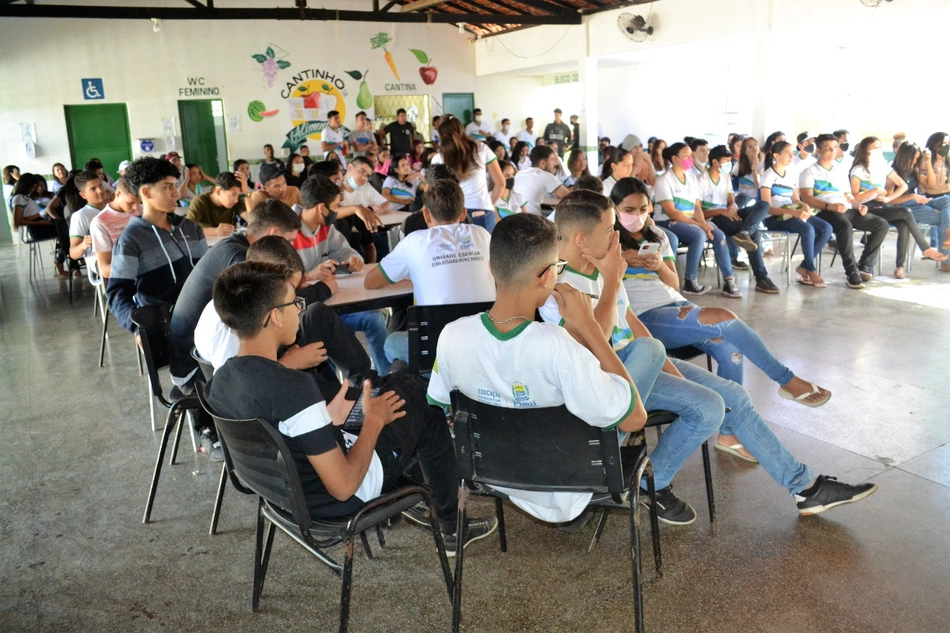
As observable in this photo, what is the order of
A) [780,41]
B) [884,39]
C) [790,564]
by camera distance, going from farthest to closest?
[884,39] → [780,41] → [790,564]

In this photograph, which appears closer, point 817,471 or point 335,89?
point 817,471

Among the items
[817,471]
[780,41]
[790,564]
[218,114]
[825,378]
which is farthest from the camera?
[218,114]

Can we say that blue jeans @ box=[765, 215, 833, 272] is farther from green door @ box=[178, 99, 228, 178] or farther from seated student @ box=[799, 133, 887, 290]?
green door @ box=[178, 99, 228, 178]

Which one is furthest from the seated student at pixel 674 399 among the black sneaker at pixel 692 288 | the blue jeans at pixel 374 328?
the black sneaker at pixel 692 288

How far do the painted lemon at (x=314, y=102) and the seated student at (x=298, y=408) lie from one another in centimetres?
1353

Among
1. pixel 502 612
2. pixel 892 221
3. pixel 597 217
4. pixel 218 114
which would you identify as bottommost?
pixel 502 612

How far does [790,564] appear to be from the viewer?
2.39 meters

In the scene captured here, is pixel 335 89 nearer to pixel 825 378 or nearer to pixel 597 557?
pixel 825 378

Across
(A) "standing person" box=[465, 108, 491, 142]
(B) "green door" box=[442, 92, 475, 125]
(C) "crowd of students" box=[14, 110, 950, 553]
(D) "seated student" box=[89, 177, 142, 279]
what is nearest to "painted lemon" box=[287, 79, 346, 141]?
(B) "green door" box=[442, 92, 475, 125]

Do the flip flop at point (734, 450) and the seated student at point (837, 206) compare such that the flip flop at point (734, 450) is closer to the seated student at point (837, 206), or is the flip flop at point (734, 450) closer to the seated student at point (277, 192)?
the seated student at point (277, 192)

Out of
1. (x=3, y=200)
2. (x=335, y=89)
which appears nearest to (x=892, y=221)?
(x=335, y=89)

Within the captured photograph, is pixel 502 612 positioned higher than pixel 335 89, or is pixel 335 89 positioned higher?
pixel 335 89

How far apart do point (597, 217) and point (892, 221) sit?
5272 mm

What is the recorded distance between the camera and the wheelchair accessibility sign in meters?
13.2
